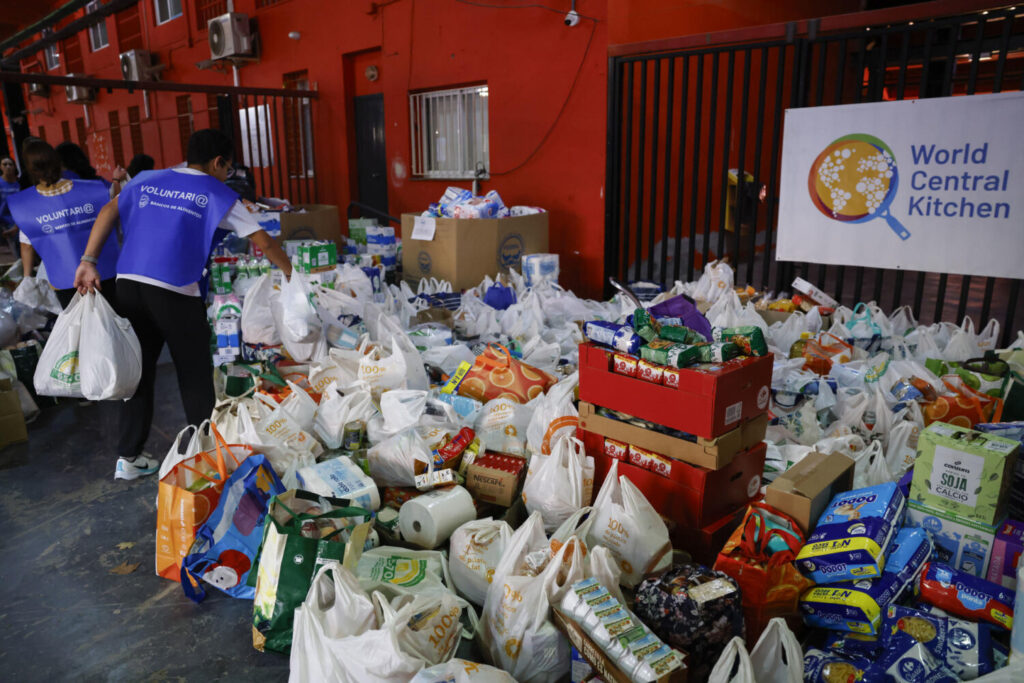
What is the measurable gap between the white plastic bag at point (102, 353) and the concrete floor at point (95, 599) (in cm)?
53

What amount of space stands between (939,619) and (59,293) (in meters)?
4.43

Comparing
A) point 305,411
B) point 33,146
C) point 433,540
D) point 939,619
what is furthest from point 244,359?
point 939,619

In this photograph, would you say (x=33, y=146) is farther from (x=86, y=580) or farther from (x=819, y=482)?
(x=819, y=482)

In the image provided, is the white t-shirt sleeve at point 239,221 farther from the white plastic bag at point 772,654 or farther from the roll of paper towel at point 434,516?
the white plastic bag at point 772,654

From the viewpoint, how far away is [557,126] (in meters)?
5.73

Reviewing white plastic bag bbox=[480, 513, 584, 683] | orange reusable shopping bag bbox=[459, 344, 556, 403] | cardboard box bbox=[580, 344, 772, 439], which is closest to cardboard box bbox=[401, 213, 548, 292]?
orange reusable shopping bag bbox=[459, 344, 556, 403]

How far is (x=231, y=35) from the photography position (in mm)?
8922

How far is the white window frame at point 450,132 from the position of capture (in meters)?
6.55

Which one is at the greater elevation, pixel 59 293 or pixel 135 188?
pixel 135 188

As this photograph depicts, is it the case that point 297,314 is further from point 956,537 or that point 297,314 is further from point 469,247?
point 956,537

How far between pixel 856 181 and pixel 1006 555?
121 inches

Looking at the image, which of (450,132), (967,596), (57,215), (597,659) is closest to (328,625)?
(597,659)

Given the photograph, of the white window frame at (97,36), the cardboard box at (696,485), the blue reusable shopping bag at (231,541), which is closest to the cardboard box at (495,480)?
the cardboard box at (696,485)

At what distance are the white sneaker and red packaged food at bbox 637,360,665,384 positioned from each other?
2.41 metres
